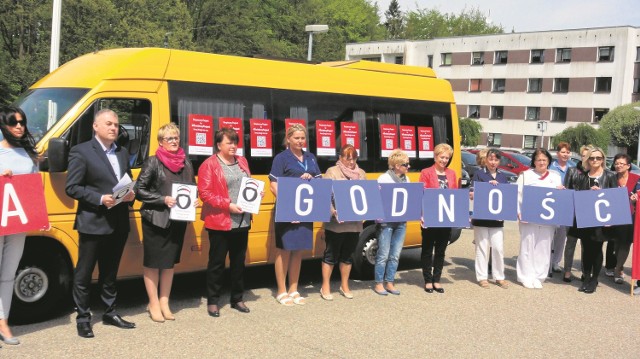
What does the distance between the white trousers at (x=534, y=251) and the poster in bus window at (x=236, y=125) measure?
4.26 meters

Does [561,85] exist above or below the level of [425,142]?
above

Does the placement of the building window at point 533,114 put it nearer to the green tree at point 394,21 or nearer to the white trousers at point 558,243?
the green tree at point 394,21

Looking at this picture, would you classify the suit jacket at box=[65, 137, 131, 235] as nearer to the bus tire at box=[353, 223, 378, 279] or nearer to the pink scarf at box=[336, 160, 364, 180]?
the pink scarf at box=[336, 160, 364, 180]

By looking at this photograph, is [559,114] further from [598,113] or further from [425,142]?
[425,142]

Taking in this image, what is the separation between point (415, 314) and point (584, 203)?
3256 mm

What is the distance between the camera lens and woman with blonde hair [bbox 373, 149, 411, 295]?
26.2 ft

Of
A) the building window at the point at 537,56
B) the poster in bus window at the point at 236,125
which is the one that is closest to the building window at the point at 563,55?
the building window at the point at 537,56

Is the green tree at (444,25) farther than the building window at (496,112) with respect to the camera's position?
Yes

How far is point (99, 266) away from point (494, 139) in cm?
6136

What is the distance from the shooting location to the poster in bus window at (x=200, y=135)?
701 centimetres

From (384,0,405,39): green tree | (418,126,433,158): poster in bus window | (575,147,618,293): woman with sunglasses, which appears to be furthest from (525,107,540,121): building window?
(418,126,433,158): poster in bus window

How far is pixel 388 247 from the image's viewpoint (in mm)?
8000

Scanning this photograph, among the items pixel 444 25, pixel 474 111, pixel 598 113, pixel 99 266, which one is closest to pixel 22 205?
pixel 99 266

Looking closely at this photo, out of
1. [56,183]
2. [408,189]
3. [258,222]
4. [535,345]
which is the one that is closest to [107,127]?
[56,183]
